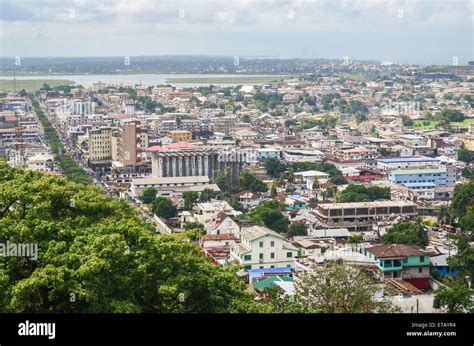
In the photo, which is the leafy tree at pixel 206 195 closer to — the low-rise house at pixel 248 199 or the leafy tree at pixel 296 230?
the low-rise house at pixel 248 199

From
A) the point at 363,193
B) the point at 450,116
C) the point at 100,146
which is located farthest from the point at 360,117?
the point at 363,193

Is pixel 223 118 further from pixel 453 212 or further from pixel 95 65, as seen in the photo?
pixel 95 65

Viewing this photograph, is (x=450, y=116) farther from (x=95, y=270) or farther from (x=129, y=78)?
(x=95, y=270)

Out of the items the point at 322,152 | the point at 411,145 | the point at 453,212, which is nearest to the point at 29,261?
the point at 453,212

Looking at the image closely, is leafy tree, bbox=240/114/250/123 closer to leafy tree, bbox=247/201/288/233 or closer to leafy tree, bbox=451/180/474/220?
leafy tree, bbox=247/201/288/233

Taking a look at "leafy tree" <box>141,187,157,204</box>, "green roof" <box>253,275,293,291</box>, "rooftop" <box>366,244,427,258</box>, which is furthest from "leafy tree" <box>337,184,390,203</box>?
"green roof" <box>253,275,293,291</box>

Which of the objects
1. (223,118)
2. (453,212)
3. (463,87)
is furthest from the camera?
(463,87)
